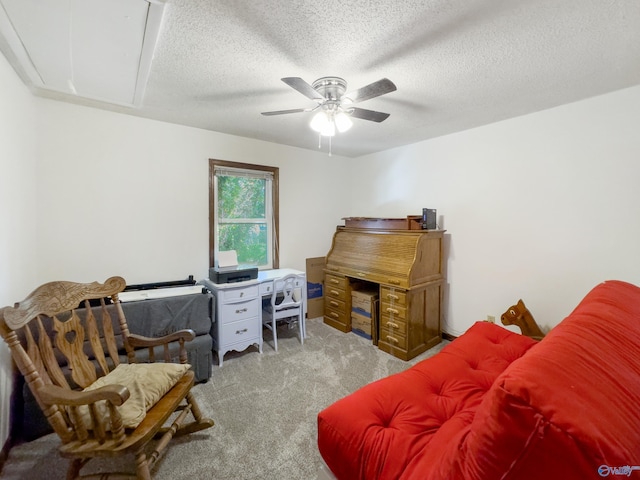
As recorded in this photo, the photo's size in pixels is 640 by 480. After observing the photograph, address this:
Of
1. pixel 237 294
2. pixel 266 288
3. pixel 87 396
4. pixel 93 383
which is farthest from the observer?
pixel 266 288

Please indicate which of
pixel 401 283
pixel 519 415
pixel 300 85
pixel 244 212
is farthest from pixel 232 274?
pixel 519 415

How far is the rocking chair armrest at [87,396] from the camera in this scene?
3.85ft

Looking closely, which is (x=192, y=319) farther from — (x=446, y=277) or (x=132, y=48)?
(x=446, y=277)

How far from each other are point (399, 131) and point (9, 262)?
3438 millimetres

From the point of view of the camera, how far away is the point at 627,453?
57 centimetres

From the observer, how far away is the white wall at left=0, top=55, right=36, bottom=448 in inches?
63.6

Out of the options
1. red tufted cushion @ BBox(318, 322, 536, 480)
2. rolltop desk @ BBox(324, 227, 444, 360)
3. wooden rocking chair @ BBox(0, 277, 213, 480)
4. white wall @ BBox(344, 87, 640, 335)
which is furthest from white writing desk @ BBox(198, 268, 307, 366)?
white wall @ BBox(344, 87, 640, 335)

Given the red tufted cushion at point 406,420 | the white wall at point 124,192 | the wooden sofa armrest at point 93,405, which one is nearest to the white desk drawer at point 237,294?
the white wall at point 124,192

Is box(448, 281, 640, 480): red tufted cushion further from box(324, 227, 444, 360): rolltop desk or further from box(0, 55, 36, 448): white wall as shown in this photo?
box(0, 55, 36, 448): white wall

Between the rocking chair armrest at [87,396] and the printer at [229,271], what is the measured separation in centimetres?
151

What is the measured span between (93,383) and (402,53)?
8.73 ft

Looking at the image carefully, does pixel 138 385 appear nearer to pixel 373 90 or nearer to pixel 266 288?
pixel 266 288

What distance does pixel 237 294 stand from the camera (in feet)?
8.82

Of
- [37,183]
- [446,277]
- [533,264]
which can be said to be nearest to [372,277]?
[446,277]
